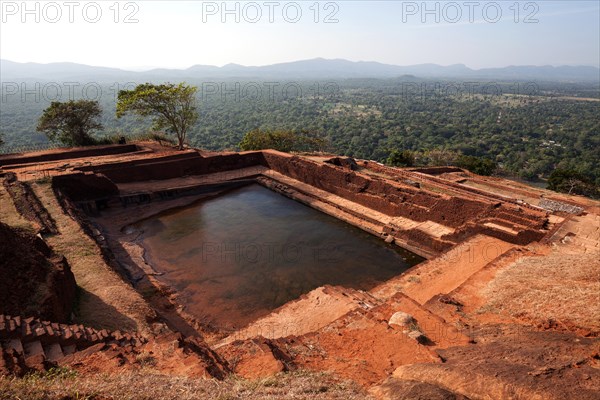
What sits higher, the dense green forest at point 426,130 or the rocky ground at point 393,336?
the dense green forest at point 426,130

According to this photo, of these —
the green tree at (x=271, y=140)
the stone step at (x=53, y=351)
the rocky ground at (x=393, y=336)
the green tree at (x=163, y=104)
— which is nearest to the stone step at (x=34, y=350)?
the stone step at (x=53, y=351)

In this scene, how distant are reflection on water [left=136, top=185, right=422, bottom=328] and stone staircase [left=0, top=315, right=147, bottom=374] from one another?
3.61m

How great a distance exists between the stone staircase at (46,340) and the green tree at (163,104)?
66.8 feet

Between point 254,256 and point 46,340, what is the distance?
7773mm

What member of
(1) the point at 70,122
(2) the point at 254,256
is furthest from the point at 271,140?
(2) the point at 254,256

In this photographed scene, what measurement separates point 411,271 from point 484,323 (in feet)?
11.7

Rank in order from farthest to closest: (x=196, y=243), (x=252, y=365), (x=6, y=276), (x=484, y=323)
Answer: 1. (x=196, y=243)
2. (x=484, y=323)
3. (x=6, y=276)
4. (x=252, y=365)

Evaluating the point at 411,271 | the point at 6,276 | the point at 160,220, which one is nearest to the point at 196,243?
the point at 160,220

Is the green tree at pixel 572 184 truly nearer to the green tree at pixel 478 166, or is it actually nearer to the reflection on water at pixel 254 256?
the green tree at pixel 478 166

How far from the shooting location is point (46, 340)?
5.47 metres

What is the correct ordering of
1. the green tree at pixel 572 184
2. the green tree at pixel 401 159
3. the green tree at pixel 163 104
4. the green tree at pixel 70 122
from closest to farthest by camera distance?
the green tree at pixel 163 104 → the green tree at pixel 70 122 → the green tree at pixel 572 184 → the green tree at pixel 401 159

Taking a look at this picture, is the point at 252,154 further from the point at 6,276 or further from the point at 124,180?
the point at 6,276

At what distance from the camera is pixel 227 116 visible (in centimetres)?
9706

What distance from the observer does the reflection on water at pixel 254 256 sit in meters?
10.5
